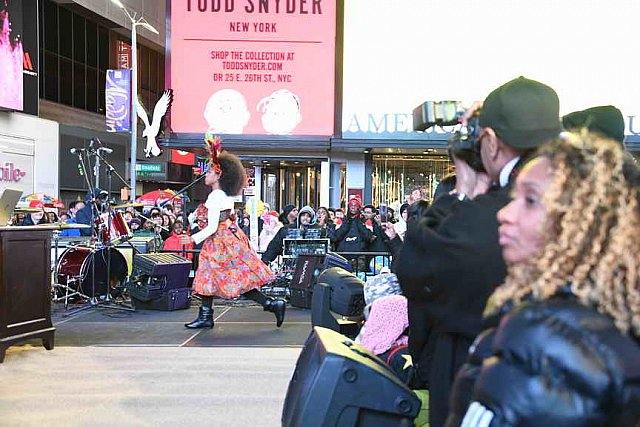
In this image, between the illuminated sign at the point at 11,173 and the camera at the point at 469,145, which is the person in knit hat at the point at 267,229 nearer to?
the camera at the point at 469,145

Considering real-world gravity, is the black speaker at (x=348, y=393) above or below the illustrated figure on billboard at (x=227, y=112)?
below

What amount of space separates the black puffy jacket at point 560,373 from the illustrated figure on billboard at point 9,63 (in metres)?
21.8

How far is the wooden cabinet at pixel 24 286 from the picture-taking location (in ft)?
18.4

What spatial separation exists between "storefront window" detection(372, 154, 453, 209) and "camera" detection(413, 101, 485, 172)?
42.3 ft

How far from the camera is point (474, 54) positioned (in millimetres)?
14508

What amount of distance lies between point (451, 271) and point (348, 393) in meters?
0.64

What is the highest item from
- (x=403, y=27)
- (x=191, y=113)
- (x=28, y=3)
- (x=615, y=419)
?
(x=28, y=3)

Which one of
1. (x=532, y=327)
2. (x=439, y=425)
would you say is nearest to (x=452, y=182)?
(x=439, y=425)

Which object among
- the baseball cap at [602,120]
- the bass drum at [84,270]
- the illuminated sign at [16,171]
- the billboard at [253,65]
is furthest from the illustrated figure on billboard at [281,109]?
the baseball cap at [602,120]

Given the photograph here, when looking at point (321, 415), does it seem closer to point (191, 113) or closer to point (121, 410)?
point (121, 410)

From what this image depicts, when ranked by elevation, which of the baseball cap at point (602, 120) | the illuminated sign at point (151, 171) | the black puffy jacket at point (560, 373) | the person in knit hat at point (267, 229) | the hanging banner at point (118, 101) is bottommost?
the person in knit hat at point (267, 229)

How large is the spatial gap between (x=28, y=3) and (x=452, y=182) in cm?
2248

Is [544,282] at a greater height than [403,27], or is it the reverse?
[403,27]

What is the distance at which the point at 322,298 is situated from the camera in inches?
138
